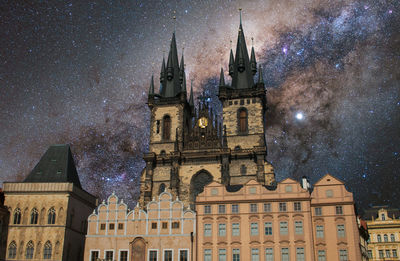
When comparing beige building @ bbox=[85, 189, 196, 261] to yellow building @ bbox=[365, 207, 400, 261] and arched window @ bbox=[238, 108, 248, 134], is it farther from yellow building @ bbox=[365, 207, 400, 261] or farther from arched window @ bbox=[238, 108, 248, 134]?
yellow building @ bbox=[365, 207, 400, 261]

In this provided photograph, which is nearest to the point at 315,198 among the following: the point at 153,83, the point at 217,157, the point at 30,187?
the point at 217,157

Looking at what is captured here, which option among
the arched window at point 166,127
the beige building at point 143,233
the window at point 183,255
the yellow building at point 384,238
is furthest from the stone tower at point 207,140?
the yellow building at point 384,238

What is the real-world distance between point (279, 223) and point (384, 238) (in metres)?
31.4

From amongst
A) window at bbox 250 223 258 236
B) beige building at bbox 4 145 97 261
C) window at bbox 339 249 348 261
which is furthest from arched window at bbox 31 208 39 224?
window at bbox 339 249 348 261

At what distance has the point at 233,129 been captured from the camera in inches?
2621

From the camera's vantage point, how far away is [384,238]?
68.0 m

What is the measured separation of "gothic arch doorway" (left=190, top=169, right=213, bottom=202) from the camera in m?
63.1

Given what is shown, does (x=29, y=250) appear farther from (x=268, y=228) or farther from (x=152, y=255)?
(x=268, y=228)

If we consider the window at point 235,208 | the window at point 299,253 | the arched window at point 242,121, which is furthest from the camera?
the arched window at point 242,121

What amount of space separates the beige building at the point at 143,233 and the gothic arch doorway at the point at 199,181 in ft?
52.2

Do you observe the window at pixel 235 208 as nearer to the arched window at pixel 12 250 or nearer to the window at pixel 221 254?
the window at pixel 221 254

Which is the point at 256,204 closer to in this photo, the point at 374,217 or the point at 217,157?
the point at 217,157

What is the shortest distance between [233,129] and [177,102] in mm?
10335

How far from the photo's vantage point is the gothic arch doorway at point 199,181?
2483 inches
